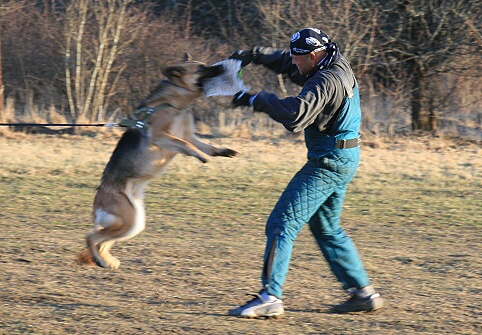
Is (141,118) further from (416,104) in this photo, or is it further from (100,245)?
(416,104)

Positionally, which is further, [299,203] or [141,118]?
[141,118]

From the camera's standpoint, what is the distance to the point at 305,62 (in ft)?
14.9

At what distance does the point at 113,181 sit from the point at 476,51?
1005 centimetres

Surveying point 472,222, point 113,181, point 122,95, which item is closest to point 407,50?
point 122,95

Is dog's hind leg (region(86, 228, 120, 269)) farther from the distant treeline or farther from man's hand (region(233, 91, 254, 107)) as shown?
the distant treeline

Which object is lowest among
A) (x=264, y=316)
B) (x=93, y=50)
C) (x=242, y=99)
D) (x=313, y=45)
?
(x=264, y=316)

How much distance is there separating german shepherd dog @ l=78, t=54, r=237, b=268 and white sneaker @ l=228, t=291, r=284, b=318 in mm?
1349

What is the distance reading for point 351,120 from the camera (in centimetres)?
455

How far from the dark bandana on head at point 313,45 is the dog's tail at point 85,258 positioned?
7.48 feet

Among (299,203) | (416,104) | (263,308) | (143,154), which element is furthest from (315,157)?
(416,104)

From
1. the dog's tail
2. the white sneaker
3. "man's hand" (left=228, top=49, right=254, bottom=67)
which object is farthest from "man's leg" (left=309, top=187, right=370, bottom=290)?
the dog's tail

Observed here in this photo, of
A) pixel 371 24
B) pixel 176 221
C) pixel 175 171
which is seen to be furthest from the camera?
pixel 371 24

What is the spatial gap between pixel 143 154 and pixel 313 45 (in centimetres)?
182

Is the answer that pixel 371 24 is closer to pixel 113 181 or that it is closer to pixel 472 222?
pixel 472 222
